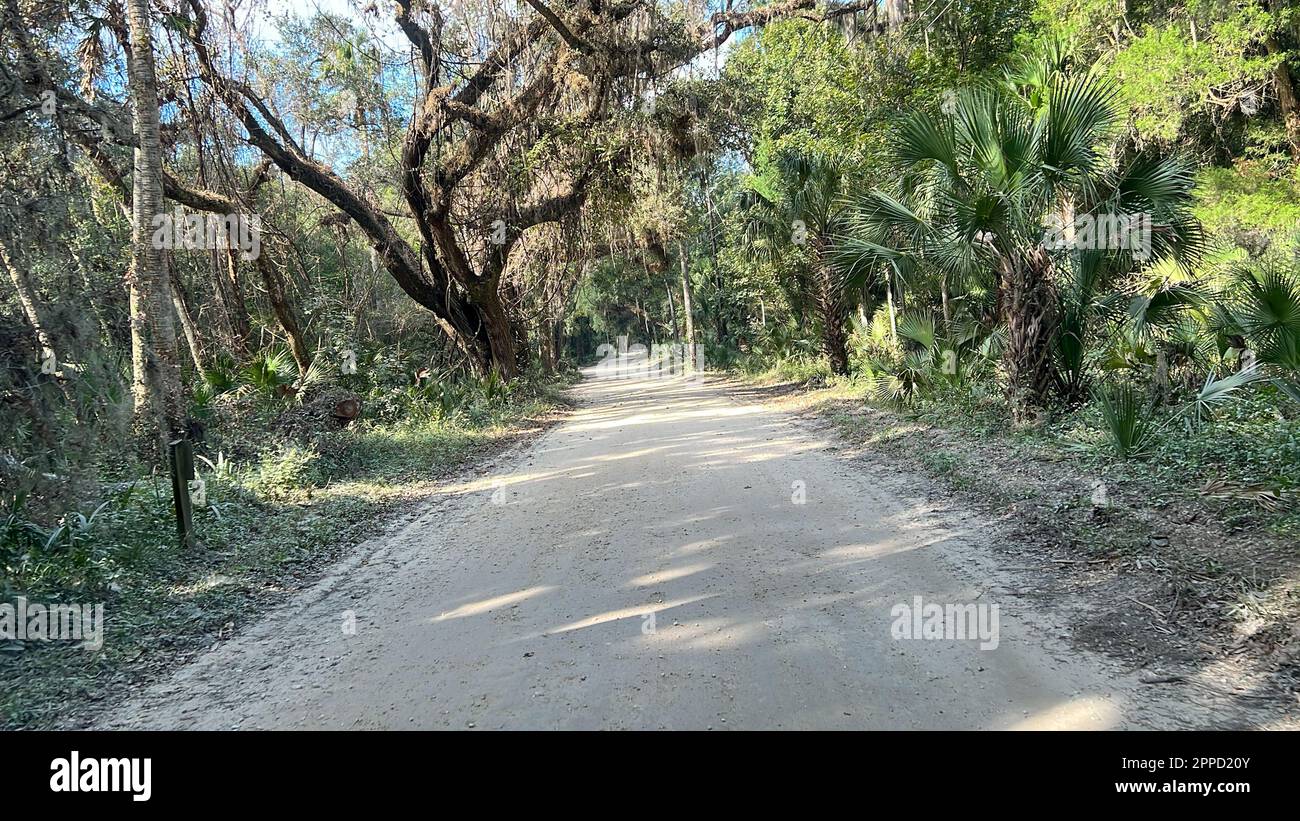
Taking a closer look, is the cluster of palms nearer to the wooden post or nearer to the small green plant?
the small green plant

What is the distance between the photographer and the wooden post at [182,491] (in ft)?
21.0

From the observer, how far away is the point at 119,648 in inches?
181

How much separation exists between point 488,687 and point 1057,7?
1802cm

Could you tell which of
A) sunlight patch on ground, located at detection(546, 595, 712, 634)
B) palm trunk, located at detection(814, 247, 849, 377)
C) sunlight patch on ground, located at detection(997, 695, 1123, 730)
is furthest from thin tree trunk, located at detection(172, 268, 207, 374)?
palm trunk, located at detection(814, 247, 849, 377)

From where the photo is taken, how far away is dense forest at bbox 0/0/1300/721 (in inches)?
243

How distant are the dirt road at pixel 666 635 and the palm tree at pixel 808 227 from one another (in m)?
10.7

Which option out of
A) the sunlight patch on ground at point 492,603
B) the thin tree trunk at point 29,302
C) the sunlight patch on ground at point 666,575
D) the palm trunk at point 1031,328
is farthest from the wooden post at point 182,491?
the palm trunk at point 1031,328

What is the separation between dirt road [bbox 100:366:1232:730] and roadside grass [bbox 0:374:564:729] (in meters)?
0.38

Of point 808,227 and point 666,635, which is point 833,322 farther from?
point 666,635

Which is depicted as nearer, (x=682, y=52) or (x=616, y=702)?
(x=616, y=702)

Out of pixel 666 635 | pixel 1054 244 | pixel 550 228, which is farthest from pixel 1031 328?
pixel 550 228

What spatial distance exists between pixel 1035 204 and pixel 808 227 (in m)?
9.34
